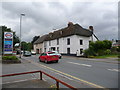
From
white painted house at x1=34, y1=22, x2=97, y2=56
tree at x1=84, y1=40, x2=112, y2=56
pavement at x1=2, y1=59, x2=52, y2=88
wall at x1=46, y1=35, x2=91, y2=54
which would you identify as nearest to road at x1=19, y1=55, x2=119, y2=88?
pavement at x1=2, y1=59, x2=52, y2=88

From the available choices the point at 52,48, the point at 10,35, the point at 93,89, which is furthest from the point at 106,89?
the point at 52,48

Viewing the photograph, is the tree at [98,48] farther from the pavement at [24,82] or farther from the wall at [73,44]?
the pavement at [24,82]

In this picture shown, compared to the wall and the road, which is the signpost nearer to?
the road


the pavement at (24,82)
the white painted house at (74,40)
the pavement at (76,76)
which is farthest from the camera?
the white painted house at (74,40)

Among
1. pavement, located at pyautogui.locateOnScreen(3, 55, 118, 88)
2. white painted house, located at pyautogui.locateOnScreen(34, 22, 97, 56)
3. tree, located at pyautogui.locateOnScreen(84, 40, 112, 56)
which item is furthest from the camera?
white painted house, located at pyautogui.locateOnScreen(34, 22, 97, 56)

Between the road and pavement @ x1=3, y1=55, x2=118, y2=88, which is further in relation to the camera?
the road

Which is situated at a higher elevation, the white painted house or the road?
the white painted house

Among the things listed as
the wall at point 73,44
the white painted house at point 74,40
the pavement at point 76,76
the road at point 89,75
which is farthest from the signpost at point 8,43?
the wall at point 73,44

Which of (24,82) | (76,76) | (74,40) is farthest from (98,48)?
(24,82)

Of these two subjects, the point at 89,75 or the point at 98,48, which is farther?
the point at 98,48

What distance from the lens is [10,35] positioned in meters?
15.0

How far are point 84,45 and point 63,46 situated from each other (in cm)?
664

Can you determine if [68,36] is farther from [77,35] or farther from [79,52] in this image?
[79,52]

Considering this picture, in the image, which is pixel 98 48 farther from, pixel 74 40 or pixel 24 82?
pixel 24 82
